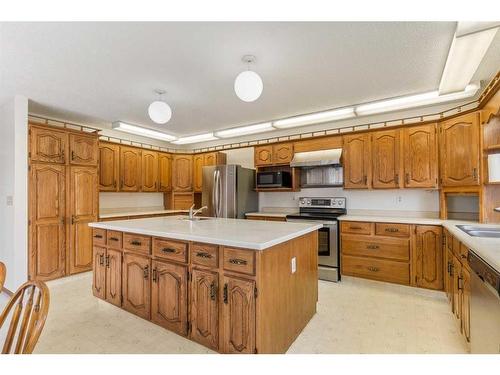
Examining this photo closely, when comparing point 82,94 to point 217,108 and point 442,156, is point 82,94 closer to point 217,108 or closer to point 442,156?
point 217,108

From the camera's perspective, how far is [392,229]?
319 cm

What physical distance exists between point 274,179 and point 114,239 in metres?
2.64

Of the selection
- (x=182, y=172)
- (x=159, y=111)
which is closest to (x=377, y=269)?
(x=159, y=111)

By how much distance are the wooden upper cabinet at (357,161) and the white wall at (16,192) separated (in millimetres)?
4259

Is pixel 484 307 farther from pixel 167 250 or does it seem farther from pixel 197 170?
pixel 197 170

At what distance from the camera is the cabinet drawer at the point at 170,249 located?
6.68 ft

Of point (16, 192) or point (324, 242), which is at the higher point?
point (16, 192)

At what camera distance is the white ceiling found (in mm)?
1933

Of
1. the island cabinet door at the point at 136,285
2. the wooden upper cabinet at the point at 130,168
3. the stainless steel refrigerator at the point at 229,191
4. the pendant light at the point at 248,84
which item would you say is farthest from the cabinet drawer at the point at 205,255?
the wooden upper cabinet at the point at 130,168

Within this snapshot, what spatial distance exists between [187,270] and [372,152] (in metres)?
2.98

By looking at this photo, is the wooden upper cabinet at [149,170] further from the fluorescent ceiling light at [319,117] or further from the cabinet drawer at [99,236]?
the fluorescent ceiling light at [319,117]

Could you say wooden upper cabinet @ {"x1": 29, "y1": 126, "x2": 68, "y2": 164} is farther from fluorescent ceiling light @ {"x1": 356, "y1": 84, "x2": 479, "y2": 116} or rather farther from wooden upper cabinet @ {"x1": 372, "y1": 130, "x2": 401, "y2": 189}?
wooden upper cabinet @ {"x1": 372, "y1": 130, "x2": 401, "y2": 189}

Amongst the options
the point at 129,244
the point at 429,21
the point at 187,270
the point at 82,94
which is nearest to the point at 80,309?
the point at 129,244

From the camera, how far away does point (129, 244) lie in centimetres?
244
